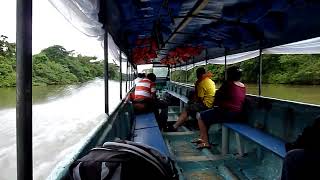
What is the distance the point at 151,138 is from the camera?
4.23m

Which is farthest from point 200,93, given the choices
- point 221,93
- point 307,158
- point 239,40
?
point 307,158

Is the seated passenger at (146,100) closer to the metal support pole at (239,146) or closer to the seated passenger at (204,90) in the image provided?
the seated passenger at (204,90)

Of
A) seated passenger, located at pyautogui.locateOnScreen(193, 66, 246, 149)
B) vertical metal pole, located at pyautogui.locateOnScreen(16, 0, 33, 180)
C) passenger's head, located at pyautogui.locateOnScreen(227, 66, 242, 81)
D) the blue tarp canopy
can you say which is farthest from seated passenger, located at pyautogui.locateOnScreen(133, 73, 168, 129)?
vertical metal pole, located at pyautogui.locateOnScreen(16, 0, 33, 180)

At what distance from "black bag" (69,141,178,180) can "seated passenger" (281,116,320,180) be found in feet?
2.82

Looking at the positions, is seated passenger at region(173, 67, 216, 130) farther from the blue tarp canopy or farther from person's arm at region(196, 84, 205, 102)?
the blue tarp canopy

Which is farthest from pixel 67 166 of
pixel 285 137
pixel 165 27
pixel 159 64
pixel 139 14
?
pixel 159 64

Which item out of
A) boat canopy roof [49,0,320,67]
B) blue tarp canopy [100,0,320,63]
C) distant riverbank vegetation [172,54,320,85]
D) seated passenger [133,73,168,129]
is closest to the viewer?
boat canopy roof [49,0,320,67]

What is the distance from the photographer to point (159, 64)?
2073cm

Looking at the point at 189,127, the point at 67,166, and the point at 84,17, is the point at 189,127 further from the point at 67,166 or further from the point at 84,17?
the point at 67,166

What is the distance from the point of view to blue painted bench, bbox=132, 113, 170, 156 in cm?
373

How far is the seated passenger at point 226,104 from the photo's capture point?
16.6ft

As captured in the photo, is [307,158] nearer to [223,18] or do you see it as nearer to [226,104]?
[226,104]

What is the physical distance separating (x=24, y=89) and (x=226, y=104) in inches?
170

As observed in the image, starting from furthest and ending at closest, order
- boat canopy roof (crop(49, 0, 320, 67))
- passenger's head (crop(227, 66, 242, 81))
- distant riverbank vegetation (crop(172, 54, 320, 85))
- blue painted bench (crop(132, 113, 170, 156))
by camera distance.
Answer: distant riverbank vegetation (crop(172, 54, 320, 85))
passenger's head (crop(227, 66, 242, 81))
blue painted bench (crop(132, 113, 170, 156))
boat canopy roof (crop(49, 0, 320, 67))
